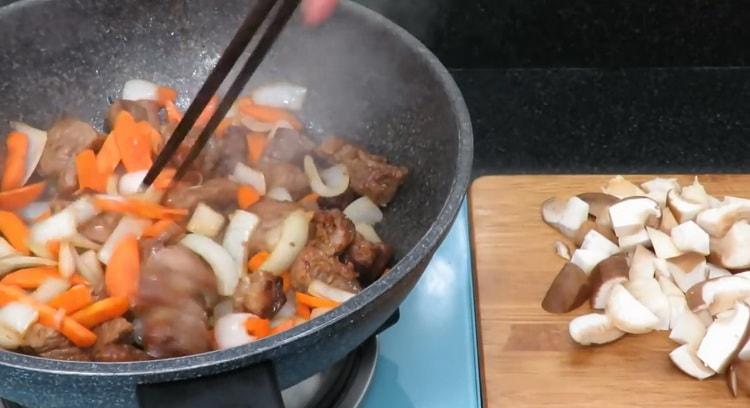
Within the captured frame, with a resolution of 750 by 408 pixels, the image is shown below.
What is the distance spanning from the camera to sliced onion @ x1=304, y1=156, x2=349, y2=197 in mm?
1153

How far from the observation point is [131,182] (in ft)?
3.69

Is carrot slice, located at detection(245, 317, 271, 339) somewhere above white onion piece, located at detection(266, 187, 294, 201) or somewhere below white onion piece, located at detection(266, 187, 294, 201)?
above

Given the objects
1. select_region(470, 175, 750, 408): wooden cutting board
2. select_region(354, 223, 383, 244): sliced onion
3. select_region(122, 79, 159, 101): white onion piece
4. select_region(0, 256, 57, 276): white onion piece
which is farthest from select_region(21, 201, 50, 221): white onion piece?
select_region(470, 175, 750, 408): wooden cutting board

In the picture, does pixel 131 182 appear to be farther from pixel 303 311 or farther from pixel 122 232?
pixel 303 311

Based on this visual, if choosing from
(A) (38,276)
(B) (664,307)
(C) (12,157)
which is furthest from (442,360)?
(C) (12,157)

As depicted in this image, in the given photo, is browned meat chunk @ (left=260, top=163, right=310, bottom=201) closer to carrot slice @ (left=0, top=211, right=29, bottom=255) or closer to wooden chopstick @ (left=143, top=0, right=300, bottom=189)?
wooden chopstick @ (left=143, top=0, right=300, bottom=189)

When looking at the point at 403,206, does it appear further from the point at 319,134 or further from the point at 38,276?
the point at 38,276

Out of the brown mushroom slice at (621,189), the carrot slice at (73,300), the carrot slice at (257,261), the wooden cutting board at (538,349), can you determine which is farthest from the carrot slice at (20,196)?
the brown mushroom slice at (621,189)

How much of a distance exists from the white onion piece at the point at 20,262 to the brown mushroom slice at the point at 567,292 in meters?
0.66

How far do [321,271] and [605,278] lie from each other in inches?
17.1

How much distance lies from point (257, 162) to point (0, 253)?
363 millimetres

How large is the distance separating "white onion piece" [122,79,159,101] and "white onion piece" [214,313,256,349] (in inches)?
18.0

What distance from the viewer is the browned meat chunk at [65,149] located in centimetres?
113

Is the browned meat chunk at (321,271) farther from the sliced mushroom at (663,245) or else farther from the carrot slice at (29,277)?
the sliced mushroom at (663,245)
